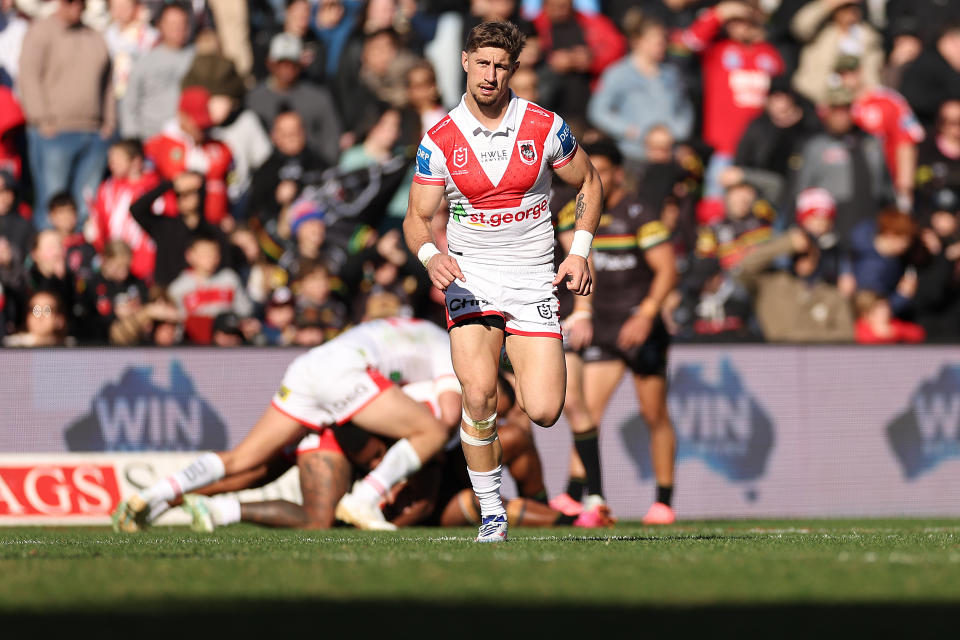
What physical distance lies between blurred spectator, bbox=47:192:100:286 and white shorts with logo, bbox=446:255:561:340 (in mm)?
6570

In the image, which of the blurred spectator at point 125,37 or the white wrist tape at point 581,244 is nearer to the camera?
the white wrist tape at point 581,244

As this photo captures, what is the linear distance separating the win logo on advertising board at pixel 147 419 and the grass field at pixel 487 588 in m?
4.03

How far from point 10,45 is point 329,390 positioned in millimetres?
7213

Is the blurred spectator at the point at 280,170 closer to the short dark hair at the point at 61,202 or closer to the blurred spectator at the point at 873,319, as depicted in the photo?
the short dark hair at the point at 61,202

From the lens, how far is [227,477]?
10.1 metres

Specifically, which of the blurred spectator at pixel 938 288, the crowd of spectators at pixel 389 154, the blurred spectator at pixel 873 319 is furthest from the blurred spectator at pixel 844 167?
the blurred spectator at pixel 873 319

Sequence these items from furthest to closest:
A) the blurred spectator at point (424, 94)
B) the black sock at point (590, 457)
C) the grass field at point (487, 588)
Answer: the blurred spectator at point (424, 94) < the black sock at point (590, 457) < the grass field at point (487, 588)

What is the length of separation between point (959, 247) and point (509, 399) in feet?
19.3

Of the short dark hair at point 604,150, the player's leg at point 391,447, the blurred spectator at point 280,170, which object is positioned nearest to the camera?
the player's leg at point 391,447

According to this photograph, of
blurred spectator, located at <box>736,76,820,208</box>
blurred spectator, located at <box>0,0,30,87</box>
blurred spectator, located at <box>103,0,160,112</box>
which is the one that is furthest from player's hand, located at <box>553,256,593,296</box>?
blurred spectator, located at <box>0,0,30,87</box>

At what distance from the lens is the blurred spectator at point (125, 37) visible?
606 inches

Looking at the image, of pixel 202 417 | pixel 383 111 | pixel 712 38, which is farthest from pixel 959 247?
pixel 202 417

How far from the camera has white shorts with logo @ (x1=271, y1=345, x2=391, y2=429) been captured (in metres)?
9.89

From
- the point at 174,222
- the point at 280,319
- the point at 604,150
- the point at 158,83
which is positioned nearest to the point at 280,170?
the point at 174,222
